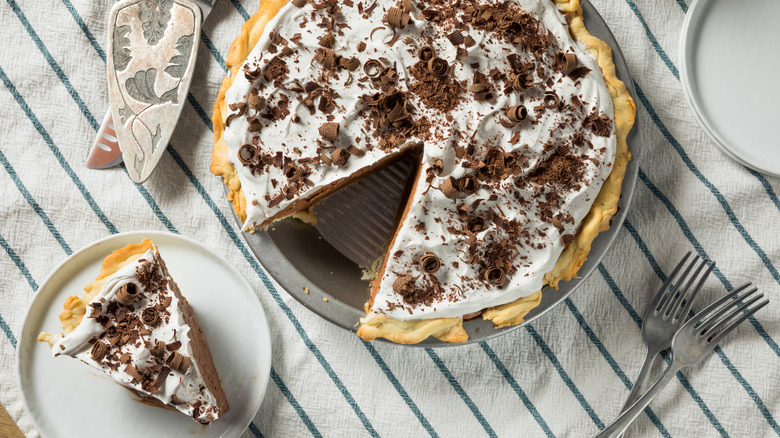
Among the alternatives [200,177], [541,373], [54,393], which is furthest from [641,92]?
[54,393]

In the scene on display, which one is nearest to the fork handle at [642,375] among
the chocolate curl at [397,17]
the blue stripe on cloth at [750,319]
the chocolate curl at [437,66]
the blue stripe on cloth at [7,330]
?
the blue stripe on cloth at [750,319]

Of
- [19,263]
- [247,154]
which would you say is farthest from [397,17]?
[19,263]

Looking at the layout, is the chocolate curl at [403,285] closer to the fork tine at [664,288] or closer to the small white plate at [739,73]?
the fork tine at [664,288]

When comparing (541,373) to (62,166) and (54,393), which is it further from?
(62,166)

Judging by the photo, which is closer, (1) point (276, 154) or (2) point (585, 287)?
(1) point (276, 154)

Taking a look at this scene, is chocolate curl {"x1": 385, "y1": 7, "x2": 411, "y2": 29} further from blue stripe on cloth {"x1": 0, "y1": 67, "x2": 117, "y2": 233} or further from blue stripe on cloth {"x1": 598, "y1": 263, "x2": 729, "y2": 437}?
blue stripe on cloth {"x1": 0, "y1": 67, "x2": 117, "y2": 233}

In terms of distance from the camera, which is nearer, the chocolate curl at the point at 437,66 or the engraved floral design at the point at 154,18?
the chocolate curl at the point at 437,66
